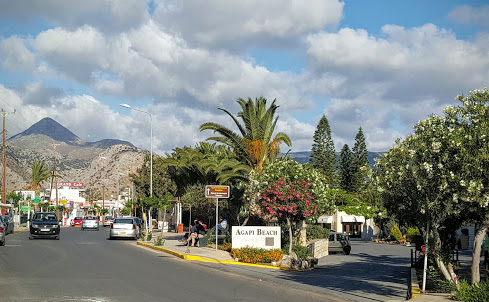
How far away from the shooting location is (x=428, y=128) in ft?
43.5

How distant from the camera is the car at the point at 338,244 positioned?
3774cm

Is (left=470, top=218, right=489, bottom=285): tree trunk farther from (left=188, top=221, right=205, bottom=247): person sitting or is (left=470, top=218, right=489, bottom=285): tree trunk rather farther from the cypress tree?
the cypress tree

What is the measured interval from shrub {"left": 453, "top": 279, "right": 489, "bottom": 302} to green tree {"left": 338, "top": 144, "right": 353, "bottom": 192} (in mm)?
77183

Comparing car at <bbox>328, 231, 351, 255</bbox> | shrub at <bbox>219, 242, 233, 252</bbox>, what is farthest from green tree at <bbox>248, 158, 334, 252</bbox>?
car at <bbox>328, 231, 351, 255</bbox>

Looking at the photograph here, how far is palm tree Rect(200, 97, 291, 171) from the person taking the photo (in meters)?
31.4

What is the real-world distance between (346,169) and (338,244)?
53770 millimetres

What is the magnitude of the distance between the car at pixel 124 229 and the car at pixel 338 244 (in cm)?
1486

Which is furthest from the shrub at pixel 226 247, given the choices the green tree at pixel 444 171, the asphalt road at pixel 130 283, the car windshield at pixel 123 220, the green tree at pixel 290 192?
the green tree at pixel 444 171

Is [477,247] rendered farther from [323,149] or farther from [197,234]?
[323,149]

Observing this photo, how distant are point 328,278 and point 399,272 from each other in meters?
5.45

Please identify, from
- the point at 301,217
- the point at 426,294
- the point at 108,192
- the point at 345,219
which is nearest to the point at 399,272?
the point at 301,217

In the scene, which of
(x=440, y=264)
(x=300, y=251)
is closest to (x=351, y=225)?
(x=300, y=251)

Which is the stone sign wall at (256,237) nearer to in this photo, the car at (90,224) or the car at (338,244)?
the car at (338,244)

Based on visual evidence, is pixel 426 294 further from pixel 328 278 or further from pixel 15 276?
pixel 15 276
